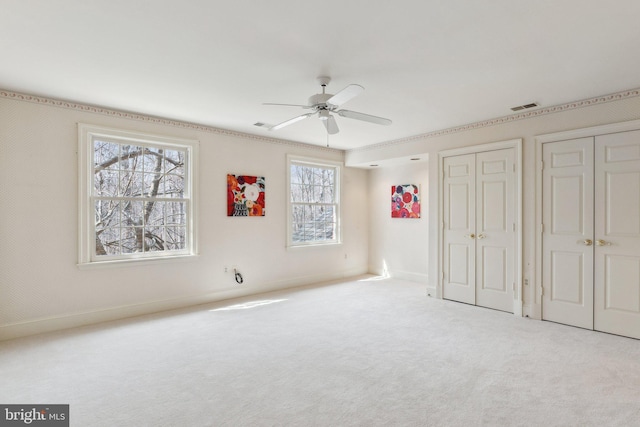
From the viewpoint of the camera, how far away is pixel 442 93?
355 centimetres

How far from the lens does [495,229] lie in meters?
4.57

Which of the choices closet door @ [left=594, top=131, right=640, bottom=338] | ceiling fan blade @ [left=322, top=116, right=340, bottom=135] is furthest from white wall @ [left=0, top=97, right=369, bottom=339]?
closet door @ [left=594, top=131, right=640, bottom=338]

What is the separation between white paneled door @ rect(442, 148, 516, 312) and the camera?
14.6 feet

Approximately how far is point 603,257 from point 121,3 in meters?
4.87

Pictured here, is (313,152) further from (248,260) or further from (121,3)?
(121,3)

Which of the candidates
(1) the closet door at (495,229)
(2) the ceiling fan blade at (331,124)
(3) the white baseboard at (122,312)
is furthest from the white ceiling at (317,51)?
(3) the white baseboard at (122,312)

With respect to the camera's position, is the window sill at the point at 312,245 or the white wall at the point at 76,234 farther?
the window sill at the point at 312,245

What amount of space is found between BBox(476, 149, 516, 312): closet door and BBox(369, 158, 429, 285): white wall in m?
1.43

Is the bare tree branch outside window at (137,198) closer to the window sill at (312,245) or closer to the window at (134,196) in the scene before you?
the window at (134,196)

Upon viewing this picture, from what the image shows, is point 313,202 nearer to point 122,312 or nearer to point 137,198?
point 137,198

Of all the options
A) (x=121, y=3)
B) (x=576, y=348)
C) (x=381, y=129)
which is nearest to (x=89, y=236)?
(x=121, y=3)

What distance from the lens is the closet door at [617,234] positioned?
351 centimetres

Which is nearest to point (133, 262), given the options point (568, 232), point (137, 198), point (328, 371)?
point (137, 198)

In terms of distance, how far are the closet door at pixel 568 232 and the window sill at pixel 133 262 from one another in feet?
14.9
